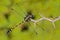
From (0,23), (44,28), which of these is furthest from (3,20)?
(44,28)

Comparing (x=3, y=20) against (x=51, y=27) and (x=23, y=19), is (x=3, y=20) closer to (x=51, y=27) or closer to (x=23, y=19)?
(x=23, y=19)

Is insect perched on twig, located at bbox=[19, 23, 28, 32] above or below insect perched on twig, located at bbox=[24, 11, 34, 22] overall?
below

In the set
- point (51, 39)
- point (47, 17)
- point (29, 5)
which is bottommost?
point (51, 39)

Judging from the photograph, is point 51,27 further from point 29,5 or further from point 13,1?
point 13,1

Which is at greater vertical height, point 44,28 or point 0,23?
point 0,23

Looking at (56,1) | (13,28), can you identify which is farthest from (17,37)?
(56,1)

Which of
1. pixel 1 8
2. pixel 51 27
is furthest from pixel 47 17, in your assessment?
pixel 1 8

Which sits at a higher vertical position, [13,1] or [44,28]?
[13,1]

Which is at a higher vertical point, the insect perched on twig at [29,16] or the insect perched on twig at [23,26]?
the insect perched on twig at [29,16]

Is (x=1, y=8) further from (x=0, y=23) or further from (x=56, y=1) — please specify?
(x=56, y=1)
